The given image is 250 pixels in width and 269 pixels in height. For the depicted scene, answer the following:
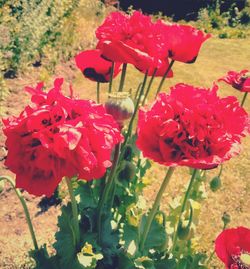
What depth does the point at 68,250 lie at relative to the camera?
164 centimetres

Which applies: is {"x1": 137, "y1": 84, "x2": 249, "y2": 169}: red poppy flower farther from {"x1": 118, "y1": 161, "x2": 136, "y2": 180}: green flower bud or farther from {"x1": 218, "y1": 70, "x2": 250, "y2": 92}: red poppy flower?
{"x1": 218, "y1": 70, "x2": 250, "y2": 92}: red poppy flower

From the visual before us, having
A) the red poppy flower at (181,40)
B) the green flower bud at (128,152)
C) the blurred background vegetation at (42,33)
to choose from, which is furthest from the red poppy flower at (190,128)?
the blurred background vegetation at (42,33)

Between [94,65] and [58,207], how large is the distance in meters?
1.86

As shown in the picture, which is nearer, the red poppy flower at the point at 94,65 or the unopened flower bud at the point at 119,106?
the unopened flower bud at the point at 119,106

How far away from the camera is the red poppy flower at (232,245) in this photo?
1.44 m

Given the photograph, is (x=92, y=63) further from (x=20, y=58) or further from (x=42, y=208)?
(x=20, y=58)

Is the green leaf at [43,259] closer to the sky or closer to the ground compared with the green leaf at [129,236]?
closer to the ground

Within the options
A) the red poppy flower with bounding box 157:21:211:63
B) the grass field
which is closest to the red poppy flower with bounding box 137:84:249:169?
→ the red poppy flower with bounding box 157:21:211:63

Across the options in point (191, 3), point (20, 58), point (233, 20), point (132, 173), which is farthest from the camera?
point (191, 3)

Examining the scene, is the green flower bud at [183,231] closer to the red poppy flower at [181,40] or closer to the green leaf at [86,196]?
the green leaf at [86,196]

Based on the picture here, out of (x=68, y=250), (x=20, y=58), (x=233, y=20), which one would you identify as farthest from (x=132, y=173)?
(x=233, y=20)

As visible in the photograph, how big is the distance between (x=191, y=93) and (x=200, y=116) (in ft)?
0.33

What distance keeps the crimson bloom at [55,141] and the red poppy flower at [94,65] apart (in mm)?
540

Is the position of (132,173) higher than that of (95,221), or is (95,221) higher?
(132,173)
